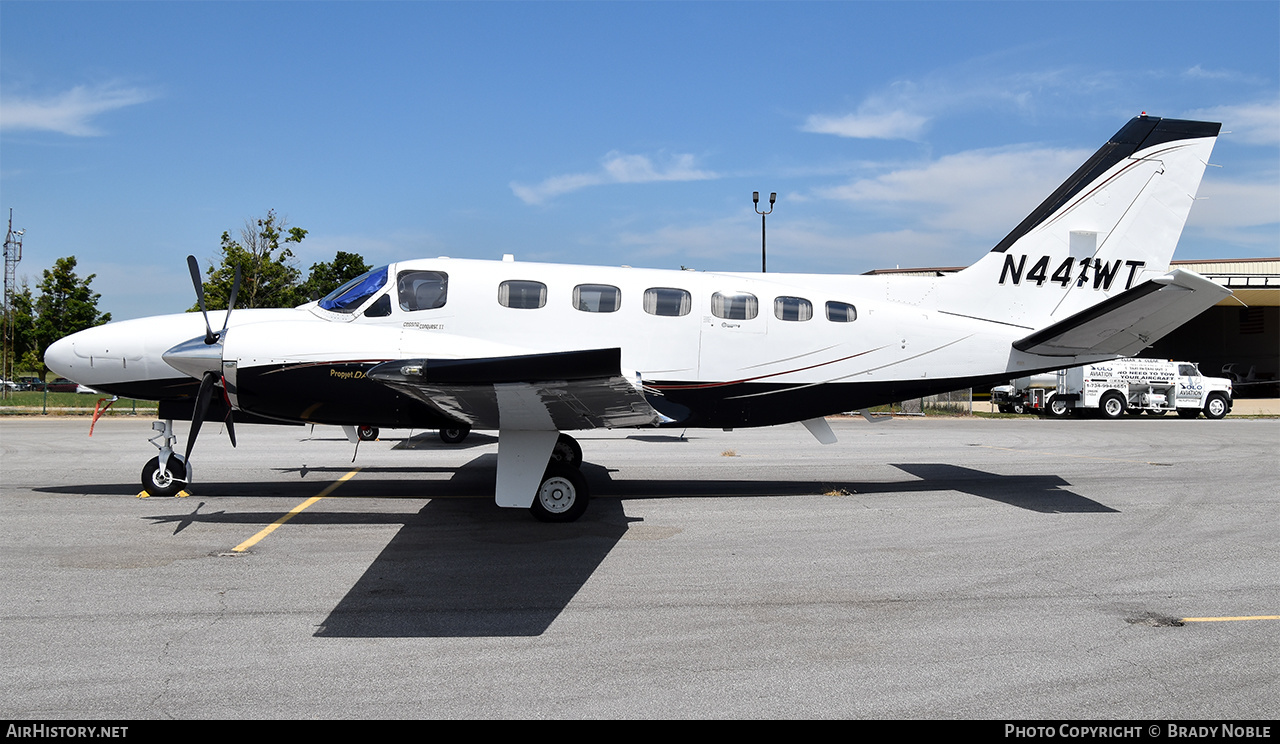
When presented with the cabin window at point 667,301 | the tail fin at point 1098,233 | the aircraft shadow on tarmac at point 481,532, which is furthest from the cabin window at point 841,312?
the aircraft shadow on tarmac at point 481,532

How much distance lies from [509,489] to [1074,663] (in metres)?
5.83

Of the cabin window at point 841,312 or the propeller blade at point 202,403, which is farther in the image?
the cabin window at point 841,312

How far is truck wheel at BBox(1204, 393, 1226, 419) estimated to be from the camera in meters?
31.3

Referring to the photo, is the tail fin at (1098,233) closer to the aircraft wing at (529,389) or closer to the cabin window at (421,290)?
the aircraft wing at (529,389)

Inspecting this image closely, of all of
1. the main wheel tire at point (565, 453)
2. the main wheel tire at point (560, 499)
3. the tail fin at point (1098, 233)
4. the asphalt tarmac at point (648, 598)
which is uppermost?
the tail fin at point (1098, 233)

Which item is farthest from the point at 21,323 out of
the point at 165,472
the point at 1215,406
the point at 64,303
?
the point at 1215,406

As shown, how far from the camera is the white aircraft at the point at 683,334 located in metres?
9.30

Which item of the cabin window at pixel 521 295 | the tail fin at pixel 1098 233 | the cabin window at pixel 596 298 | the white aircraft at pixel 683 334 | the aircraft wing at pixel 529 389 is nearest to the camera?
the aircraft wing at pixel 529 389

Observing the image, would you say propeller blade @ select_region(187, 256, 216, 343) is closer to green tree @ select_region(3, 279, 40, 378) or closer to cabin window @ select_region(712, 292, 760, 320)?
cabin window @ select_region(712, 292, 760, 320)

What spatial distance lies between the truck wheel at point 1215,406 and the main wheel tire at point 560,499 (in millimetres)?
32361

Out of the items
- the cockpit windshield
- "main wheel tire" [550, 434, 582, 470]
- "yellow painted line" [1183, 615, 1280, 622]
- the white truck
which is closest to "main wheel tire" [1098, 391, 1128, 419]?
the white truck

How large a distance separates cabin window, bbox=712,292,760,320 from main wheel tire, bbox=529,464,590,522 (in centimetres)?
306

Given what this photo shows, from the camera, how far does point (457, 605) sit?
6285mm
